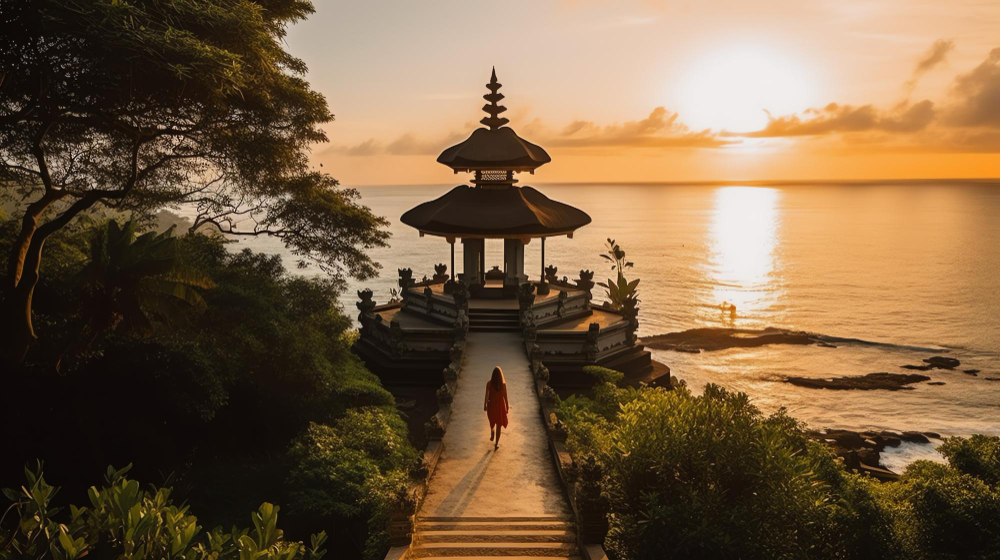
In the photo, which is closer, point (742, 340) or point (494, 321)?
point (494, 321)

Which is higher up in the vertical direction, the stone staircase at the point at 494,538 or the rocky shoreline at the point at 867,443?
the stone staircase at the point at 494,538

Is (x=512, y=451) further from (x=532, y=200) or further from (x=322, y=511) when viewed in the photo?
(x=532, y=200)

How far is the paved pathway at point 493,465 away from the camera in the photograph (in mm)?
14672

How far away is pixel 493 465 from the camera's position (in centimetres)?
1664

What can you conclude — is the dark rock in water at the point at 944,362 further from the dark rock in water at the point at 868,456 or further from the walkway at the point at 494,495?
the walkway at the point at 494,495

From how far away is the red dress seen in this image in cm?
1697

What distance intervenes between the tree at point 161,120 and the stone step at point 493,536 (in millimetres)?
11156

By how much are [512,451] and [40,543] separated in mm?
11960

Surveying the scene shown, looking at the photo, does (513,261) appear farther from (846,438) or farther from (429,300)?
(846,438)

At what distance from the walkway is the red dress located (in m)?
0.85

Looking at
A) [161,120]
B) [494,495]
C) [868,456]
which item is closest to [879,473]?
[868,456]

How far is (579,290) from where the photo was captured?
32844 mm

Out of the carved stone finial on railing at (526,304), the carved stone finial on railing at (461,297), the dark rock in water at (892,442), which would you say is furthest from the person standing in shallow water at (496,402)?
A: the dark rock in water at (892,442)

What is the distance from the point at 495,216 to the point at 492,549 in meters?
17.9
